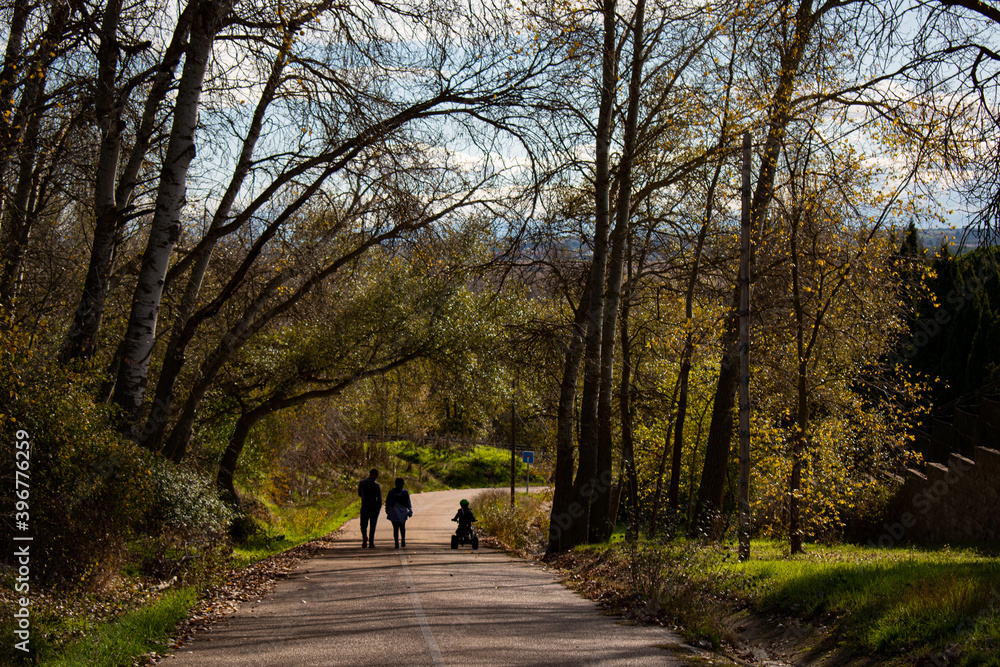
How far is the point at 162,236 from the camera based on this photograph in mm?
10930

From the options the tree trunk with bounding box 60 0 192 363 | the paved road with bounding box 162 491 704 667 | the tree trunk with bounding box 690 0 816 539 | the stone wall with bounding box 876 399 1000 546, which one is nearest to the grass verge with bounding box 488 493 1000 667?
the paved road with bounding box 162 491 704 667

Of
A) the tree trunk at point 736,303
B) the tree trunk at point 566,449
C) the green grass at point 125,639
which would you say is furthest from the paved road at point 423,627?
the tree trunk at point 736,303

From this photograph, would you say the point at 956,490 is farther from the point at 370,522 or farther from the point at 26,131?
the point at 26,131

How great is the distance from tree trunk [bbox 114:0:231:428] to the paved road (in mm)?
3590

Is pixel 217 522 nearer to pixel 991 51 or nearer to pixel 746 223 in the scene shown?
pixel 746 223

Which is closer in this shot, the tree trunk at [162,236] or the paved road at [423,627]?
the paved road at [423,627]

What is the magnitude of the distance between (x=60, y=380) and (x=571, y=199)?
38.8ft

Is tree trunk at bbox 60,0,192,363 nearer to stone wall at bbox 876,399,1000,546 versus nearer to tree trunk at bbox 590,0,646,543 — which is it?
tree trunk at bbox 590,0,646,543

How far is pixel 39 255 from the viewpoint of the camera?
44.3ft

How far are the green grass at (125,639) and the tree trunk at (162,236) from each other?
3.00 m

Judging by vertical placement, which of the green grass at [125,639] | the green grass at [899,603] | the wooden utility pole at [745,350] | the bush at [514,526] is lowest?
the bush at [514,526]

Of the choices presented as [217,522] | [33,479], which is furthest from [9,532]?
[217,522]

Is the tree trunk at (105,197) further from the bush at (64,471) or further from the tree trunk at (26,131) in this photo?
the bush at (64,471)

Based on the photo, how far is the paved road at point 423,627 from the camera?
7270 millimetres
